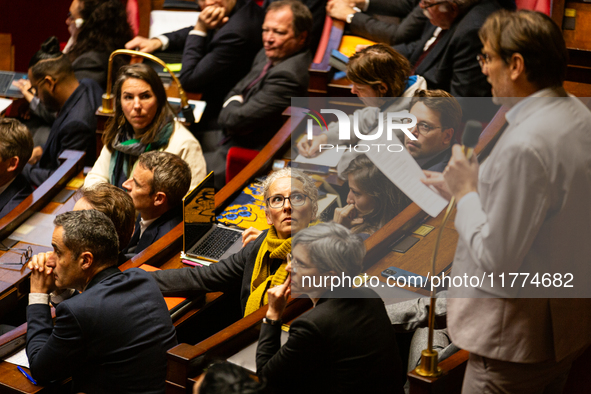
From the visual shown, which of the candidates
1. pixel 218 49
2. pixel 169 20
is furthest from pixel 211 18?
pixel 169 20

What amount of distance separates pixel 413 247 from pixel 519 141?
79cm

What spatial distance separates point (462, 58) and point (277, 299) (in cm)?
156

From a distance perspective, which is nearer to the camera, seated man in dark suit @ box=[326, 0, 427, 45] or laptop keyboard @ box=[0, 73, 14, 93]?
seated man in dark suit @ box=[326, 0, 427, 45]

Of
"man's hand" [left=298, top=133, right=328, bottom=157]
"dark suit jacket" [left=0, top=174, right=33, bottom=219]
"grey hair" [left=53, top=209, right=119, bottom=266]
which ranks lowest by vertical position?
"dark suit jacket" [left=0, top=174, right=33, bottom=219]

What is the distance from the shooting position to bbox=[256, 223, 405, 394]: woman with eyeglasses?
5.41 feet

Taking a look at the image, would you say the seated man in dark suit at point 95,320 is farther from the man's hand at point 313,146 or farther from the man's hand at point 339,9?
the man's hand at point 339,9

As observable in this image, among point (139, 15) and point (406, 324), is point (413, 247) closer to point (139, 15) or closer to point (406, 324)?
point (406, 324)

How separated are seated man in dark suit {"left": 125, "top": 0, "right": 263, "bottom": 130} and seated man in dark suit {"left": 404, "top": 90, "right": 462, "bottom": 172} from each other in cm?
243

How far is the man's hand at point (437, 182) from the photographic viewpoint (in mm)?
1563

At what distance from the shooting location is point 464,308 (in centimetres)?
151

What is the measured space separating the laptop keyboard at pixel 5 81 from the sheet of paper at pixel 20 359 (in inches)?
115

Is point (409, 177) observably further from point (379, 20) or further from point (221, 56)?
point (221, 56)

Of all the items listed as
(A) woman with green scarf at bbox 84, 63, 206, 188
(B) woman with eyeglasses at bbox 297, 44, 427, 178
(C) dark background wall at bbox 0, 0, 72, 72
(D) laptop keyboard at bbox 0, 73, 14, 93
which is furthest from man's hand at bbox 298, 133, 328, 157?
(C) dark background wall at bbox 0, 0, 72, 72

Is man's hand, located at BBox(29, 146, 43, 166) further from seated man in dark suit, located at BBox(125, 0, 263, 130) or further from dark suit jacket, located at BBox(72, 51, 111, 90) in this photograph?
seated man in dark suit, located at BBox(125, 0, 263, 130)
